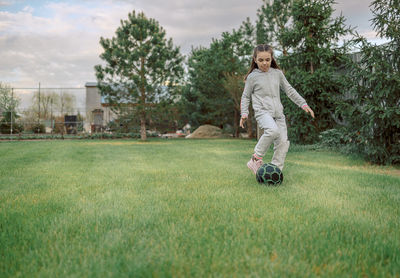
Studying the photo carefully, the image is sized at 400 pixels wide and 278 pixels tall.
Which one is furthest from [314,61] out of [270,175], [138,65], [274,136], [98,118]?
[98,118]

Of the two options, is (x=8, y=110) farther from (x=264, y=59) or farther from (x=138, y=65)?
(x=264, y=59)

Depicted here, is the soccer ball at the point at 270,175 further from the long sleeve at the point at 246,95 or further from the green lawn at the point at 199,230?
the long sleeve at the point at 246,95

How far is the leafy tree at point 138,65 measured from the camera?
16.6 metres

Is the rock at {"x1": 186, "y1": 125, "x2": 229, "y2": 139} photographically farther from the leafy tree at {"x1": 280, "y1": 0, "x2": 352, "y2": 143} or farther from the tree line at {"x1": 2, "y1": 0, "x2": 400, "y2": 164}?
the leafy tree at {"x1": 280, "y1": 0, "x2": 352, "y2": 143}

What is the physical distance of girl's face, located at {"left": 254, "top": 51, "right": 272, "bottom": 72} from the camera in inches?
159

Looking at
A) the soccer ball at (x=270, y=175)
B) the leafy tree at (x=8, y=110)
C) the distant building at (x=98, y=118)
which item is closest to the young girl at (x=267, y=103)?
the soccer ball at (x=270, y=175)

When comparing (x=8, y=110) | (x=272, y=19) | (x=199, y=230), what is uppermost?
(x=272, y=19)

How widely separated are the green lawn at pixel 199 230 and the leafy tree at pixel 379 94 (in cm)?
246

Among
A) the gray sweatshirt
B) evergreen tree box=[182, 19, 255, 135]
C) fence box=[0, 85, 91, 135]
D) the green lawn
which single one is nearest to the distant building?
fence box=[0, 85, 91, 135]

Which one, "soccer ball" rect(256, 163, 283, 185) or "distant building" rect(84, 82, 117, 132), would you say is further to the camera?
"distant building" rect(84, 82, 117, 132)

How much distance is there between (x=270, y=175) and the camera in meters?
3.81

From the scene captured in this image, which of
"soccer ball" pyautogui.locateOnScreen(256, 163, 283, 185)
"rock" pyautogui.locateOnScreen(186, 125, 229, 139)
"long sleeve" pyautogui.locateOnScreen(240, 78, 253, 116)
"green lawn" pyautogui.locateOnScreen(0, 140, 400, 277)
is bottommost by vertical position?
"green lawn" pyautogui.locateOnScreen(0, 140, 400, 277)

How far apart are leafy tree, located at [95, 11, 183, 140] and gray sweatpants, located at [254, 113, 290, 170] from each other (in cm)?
1322

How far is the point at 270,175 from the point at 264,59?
1637mm
